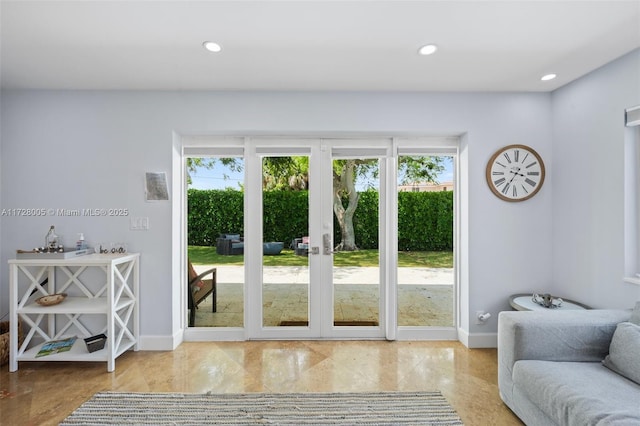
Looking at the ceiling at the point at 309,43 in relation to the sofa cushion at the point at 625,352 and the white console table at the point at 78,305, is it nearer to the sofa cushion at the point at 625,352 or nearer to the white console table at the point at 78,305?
the white console table at the point at 78,305

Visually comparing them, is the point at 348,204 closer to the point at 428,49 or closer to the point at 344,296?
the point at 344,296

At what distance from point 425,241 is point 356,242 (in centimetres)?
70

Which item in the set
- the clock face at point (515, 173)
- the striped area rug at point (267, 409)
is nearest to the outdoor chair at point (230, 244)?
the striped area rug at point (267, 409)

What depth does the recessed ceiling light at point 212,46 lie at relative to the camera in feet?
6.53

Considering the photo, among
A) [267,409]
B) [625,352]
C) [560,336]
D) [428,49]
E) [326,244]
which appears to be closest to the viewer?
[625,352]

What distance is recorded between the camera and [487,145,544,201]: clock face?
279 centimetres

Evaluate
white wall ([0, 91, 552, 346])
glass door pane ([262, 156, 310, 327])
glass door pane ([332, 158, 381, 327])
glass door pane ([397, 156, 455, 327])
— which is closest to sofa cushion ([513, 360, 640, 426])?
white wall ([0, 91, 552, 346])

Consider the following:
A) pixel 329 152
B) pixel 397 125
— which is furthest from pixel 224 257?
pixel 397 125

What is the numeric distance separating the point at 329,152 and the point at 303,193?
1.59 ft

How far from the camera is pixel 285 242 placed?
3.03 metres

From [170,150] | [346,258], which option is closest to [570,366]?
[346,258]

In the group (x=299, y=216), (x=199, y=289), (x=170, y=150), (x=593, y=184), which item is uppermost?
(x=170, y=150)

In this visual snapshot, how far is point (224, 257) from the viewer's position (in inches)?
120

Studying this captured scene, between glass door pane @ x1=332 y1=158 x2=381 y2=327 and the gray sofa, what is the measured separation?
126 centimetres
